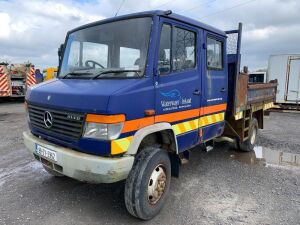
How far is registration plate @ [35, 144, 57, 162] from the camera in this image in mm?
3443

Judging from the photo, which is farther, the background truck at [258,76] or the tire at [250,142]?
the background truck at [258,76]

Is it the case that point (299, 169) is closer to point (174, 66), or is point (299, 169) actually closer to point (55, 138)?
point (174, 66)

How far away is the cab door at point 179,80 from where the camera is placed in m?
3.56

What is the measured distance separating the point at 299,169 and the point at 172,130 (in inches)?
128

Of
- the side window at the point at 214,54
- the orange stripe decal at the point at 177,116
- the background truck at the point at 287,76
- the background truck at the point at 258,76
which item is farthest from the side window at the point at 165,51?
the background truck at the point at 258,76

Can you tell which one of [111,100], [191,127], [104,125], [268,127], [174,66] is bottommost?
[268,127]

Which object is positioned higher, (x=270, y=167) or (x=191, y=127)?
(x=191, y=127)

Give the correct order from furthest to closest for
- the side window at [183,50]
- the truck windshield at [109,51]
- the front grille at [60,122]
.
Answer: the side window at [183,50], the truck windshield at [109,51], the front grille at [60,122]

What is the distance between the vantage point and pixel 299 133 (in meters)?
9.18

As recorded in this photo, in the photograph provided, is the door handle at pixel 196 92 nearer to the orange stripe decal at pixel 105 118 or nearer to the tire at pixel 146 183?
the tire at pixel 146 183

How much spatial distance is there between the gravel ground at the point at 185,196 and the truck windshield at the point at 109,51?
1.73 meters

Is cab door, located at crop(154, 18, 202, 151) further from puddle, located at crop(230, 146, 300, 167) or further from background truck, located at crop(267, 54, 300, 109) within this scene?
background truck, located at crop(267, 54, 300, 109)

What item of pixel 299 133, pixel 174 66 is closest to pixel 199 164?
pixel 174 66

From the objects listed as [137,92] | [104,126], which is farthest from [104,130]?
[137,92]
